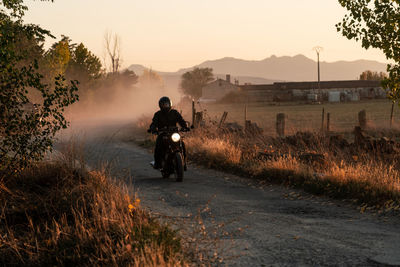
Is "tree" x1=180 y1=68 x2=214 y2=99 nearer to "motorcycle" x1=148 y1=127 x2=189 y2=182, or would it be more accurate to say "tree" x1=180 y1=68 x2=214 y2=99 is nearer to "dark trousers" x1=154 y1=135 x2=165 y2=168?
"dark trousers" x1=154 y1=135 x2=165 y2=168

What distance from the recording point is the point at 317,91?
87.8 metres

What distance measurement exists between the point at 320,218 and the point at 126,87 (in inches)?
3021

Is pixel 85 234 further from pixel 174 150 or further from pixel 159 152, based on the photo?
pixel 159 152

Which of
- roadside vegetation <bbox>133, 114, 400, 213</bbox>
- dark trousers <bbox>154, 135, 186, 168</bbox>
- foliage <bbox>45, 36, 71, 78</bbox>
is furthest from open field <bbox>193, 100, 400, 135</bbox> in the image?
foliage <bbox>45, 36, 71, 78</bbox>

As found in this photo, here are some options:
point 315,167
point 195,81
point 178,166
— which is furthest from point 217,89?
point 178,166

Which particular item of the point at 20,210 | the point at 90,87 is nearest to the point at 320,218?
the point at 20,210

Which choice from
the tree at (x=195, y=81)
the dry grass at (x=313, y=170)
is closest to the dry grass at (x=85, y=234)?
the dry grass at (x=313, y=170)

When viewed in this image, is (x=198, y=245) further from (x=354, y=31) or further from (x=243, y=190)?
(x=354, y=31)

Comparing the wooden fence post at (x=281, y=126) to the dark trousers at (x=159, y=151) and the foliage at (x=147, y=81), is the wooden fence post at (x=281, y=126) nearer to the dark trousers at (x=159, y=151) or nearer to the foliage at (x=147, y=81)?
the dark trousers at (x=159, y=151)

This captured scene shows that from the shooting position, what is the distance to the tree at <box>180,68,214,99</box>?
Result: 130375 mm

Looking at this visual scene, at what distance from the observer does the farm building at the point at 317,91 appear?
83250 mm

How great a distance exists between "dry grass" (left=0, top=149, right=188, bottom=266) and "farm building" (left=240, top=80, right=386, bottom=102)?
7426cm

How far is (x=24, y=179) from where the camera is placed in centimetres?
884

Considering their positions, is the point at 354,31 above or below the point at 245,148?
above
